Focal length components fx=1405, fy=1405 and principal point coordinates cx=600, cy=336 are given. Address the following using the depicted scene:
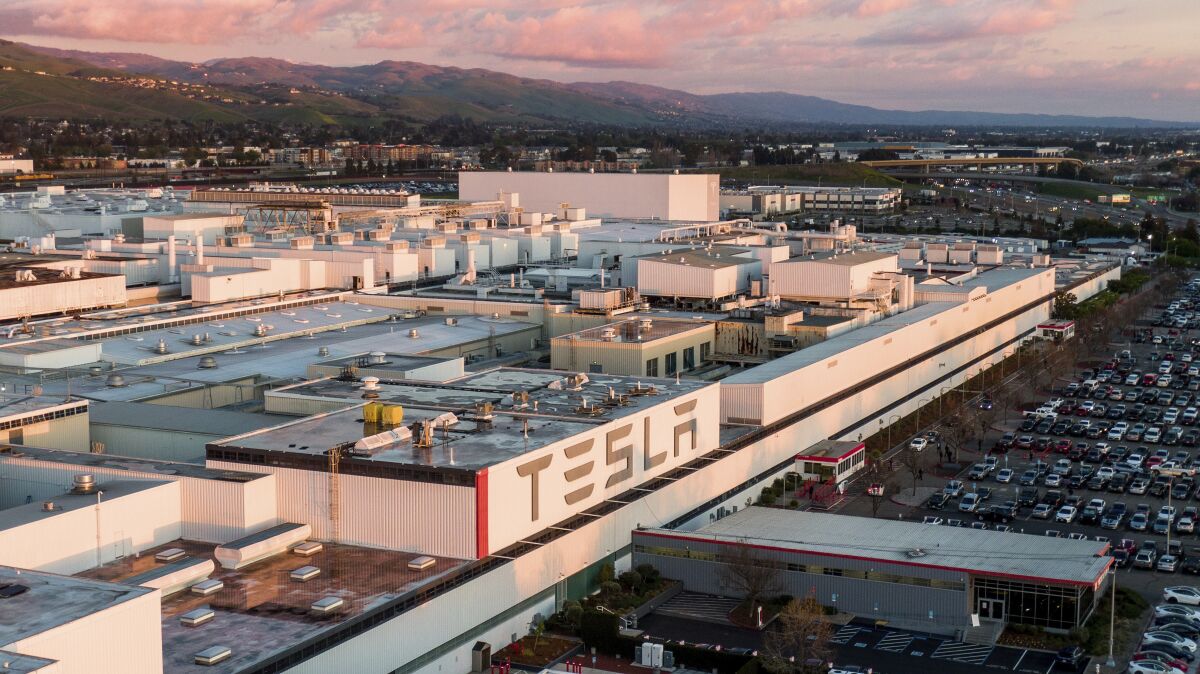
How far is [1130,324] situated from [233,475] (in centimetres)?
4491

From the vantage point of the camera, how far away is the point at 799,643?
19703 millimetres

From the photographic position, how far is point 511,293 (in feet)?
Result: 138

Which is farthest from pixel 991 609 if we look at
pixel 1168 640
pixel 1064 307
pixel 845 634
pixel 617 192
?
pixel 617 192

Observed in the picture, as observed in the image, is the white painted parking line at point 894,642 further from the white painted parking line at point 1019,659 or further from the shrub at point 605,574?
the shrub at point 605,574

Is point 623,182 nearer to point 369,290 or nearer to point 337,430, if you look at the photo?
point 369,290

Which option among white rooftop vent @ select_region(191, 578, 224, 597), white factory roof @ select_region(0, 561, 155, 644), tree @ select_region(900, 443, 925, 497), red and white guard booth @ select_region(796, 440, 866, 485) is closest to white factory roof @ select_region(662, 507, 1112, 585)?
red and white guard booth @ select_region(796, 440, 866, 485)

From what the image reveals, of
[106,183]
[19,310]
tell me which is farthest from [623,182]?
[106,183]

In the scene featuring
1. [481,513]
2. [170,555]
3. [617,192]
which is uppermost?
[617,192]

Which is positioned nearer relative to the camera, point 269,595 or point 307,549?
point 269,595

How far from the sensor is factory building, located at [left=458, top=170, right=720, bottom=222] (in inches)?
2630

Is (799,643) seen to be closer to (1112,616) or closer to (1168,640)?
(1112,616)

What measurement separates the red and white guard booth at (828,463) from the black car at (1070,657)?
31.0 feet

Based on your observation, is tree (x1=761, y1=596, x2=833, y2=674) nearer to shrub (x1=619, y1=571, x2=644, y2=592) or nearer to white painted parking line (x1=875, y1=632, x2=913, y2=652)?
white painted parking line (x1=875, y1=632, x2=913, y2=652)

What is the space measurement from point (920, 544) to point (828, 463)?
6283mm
